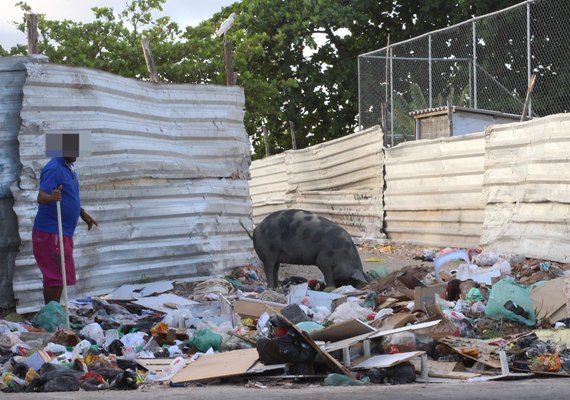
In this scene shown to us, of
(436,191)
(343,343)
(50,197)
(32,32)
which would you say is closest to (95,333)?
(50,197)

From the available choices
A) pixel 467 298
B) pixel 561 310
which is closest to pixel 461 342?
pixel 561 310

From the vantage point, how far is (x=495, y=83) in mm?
17516

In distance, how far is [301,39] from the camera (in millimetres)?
30297

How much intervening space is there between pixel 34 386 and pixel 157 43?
18931 mm

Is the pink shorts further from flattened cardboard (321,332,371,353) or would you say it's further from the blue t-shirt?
flattened cardboard (321,332,371,353)

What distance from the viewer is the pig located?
1092 centimetres

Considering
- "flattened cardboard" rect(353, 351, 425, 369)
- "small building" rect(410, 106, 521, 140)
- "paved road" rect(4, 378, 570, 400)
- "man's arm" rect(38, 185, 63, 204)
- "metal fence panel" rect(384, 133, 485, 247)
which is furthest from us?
"small building" rect(410, 106, 521, 140)

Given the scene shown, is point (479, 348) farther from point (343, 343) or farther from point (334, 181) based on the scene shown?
point (334, 181)

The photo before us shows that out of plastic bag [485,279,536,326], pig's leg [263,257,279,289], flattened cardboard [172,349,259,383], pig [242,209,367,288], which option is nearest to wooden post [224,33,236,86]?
pig [242,209,367,288]

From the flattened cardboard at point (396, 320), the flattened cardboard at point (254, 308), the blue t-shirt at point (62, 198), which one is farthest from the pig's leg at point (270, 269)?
the flattened cardboard at point (396, 320)

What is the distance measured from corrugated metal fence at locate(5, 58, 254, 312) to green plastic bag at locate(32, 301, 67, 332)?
783mm

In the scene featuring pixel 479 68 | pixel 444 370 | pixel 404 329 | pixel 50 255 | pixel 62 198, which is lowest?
pixel 444 370

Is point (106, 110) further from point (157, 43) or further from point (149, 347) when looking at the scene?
point (157, 43)

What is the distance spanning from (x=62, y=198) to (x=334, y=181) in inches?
490
